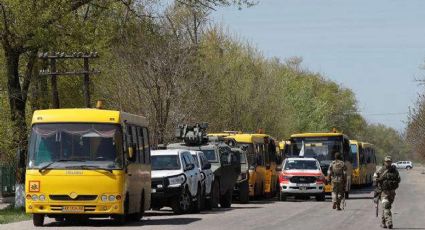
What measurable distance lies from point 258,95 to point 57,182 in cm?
5202

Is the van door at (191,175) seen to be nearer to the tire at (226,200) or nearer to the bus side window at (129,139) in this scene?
the bus side window at (129,139)

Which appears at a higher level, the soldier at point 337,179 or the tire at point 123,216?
the soldier at point 337,179

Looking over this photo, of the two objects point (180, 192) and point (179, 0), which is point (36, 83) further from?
point (180, 192)

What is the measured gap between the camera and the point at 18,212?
3391 centimetres

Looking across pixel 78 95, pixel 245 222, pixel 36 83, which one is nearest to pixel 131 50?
pixel 78 95

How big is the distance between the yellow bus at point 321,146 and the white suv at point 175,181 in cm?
1640

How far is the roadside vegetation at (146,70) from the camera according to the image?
3847 cm

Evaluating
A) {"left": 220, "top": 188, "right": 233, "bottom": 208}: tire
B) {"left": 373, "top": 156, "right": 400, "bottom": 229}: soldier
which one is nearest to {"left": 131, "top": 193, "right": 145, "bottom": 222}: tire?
{"left": 373, "top": 156, "right": 400, "bottom": 229}: soldier

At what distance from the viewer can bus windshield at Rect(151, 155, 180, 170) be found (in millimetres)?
31500

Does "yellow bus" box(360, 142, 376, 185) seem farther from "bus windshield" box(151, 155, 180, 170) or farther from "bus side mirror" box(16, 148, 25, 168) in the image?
"bus windshield" box(151, 155, 180, 170)

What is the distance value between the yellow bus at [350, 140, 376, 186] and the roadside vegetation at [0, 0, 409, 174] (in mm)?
8058

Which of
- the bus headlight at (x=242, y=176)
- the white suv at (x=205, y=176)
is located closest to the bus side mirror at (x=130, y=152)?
the white suv at (x=205, y=176)

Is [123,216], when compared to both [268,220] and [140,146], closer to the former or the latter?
[140,146]

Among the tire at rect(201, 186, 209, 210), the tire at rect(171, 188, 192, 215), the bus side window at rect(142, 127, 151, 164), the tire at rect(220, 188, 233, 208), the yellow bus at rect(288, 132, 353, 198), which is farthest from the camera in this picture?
the yellow bus at rect(288, 132, 353, 198)
